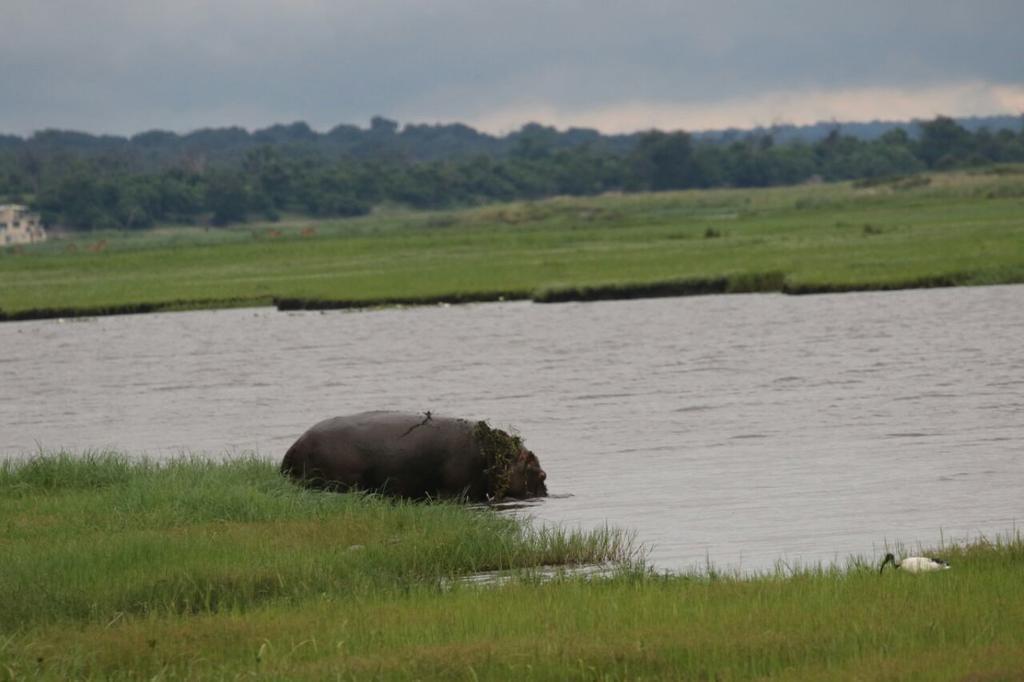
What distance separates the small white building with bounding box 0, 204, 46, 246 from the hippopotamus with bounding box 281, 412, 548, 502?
128683 millimetres

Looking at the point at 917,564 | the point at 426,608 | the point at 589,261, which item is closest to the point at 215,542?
the point at 426,608

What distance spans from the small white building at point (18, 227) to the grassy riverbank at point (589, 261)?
46163mm

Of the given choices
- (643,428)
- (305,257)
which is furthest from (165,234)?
(643,428)

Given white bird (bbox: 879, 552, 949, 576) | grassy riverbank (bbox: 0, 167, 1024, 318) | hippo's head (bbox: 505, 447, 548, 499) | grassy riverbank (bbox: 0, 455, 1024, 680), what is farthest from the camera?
grassy riverbank (bbox: 0, 167, 1024, 318)

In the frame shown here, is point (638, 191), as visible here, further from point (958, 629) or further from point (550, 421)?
point (958, 629)

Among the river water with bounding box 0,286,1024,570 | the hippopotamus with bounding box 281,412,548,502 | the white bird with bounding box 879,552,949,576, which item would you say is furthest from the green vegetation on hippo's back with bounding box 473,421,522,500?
the white bird with bounding box 879,552,949,576

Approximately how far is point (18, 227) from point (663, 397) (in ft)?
424

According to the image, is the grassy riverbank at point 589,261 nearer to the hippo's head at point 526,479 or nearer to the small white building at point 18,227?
the hippo's head at point 526,479

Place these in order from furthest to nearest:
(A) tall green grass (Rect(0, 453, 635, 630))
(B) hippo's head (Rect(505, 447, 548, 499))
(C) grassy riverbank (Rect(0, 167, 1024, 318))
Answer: (C) grassy riverbank (Rect(0, 167, 1024, 318)), (B) hippo's head (Rect(505, 447, 548, 499)), (A) tall green grass (Rect(0, 453, 635, 630))

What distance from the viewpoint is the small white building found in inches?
5610

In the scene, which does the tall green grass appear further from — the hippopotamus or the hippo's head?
the hippo's head

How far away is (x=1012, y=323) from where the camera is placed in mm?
33250

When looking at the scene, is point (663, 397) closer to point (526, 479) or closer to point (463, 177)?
point (526, 479)

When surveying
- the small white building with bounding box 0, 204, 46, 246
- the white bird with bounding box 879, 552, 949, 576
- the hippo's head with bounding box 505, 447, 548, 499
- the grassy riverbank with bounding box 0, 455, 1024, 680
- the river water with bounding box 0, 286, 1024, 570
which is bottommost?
the river water with bounding box 0, 286, 1024, 570
